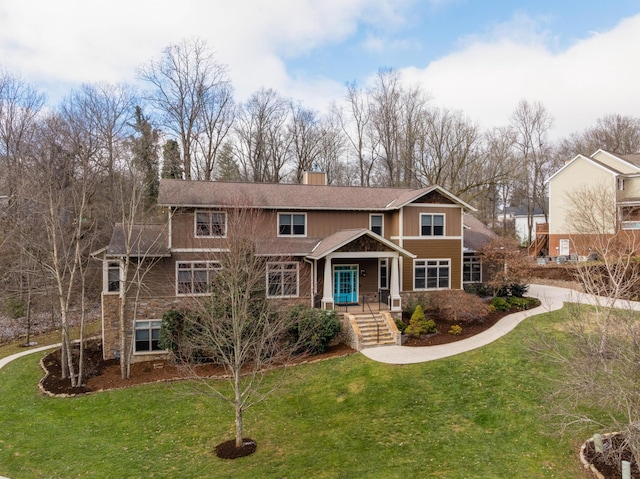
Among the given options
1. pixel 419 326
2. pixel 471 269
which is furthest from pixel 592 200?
pixel 419 326

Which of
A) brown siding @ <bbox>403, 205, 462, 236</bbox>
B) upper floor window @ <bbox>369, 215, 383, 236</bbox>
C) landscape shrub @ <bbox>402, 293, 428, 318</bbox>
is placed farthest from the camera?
upper floor window @ <bbox>369, 215, 383, 236</bbox>

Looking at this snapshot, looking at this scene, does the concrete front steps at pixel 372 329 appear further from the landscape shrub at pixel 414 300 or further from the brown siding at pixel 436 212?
the brown siding at pixel 436 212

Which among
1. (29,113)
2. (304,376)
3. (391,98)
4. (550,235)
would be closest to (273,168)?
(391,98)

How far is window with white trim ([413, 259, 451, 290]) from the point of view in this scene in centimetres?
2098

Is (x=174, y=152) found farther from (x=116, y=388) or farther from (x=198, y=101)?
(x=116, y=388)

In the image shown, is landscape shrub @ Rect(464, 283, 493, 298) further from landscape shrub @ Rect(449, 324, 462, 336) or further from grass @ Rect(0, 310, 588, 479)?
grass @ Rect(0, 310, 588, 479)

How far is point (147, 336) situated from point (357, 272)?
1026 cm

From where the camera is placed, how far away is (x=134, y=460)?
975 cm

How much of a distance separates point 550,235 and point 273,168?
26148 millimetres

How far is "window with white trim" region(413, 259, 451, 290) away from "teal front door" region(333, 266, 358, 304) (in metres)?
3.11

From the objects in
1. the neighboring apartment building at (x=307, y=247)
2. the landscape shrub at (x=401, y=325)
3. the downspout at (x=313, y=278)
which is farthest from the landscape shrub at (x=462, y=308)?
the downspout at (x=313, y=278)

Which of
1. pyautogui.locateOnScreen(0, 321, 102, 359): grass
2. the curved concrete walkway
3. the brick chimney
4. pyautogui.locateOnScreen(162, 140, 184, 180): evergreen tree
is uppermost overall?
pyautogui.locateOnScreen(162, 140, 184, 180): evergreen tree

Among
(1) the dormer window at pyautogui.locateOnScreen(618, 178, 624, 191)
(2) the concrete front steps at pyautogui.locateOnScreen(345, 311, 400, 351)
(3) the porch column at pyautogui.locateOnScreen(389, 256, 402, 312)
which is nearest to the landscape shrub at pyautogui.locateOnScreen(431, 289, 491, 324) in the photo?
(3) the porch column at pyautogui.locateOnScreen(389, 256, 402, 312)

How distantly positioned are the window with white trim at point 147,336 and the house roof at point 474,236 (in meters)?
16.7
